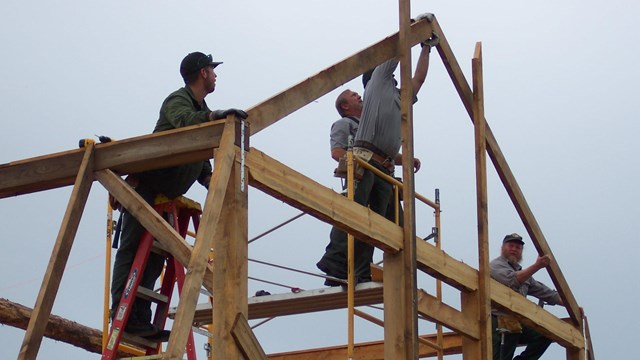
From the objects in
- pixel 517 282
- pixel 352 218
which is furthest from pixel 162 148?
A: pixel 517 282

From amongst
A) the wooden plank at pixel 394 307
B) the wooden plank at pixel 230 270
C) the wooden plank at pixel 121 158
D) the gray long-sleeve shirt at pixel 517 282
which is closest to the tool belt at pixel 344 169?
the wooden plank at pixel 394 307

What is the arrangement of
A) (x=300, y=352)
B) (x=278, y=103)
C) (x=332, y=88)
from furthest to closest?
1. (x=300, y=352)
2. (x=332, y=88)
3. (x=278, y=103)

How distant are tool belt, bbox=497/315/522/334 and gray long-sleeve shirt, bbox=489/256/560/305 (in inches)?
12.5

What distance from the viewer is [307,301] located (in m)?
11.8

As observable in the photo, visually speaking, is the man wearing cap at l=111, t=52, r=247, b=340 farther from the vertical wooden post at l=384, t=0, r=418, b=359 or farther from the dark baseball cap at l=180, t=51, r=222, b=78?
the vertical wooden post at l=384, t=0, r=418, b=359

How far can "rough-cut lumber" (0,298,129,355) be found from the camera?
38.6ft

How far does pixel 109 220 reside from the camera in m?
10.4

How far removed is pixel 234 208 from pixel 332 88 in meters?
1.72

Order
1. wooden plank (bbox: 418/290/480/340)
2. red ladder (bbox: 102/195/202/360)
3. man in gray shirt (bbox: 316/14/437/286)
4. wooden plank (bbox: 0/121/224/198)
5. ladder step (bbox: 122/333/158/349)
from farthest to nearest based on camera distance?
man in gray shirt (bbox: 316/14/437/286) < wooden plank (bbox: 418/290/480/340) < ladder step (bbox: 122/333/158/349) < red ladder (bbox: 102/195/202/360) < wooden plank (bbox: 0/121/224/198)

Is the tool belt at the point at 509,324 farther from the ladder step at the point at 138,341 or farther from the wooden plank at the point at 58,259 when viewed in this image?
the wooden plank at the point at 58,259

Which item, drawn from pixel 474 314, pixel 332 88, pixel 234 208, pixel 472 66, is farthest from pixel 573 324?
pixel 234 208

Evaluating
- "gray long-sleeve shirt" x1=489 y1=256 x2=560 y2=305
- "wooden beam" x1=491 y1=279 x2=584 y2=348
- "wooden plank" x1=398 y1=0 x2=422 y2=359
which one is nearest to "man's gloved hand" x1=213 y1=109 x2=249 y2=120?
"wooden plank" x1=398 y1=0 x2=422 y2=359

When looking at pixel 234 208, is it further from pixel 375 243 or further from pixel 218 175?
pixel 375 243

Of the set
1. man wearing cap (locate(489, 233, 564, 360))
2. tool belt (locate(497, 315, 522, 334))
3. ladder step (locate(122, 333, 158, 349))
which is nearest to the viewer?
ladder step (locate(122, 333, 158, 349))
